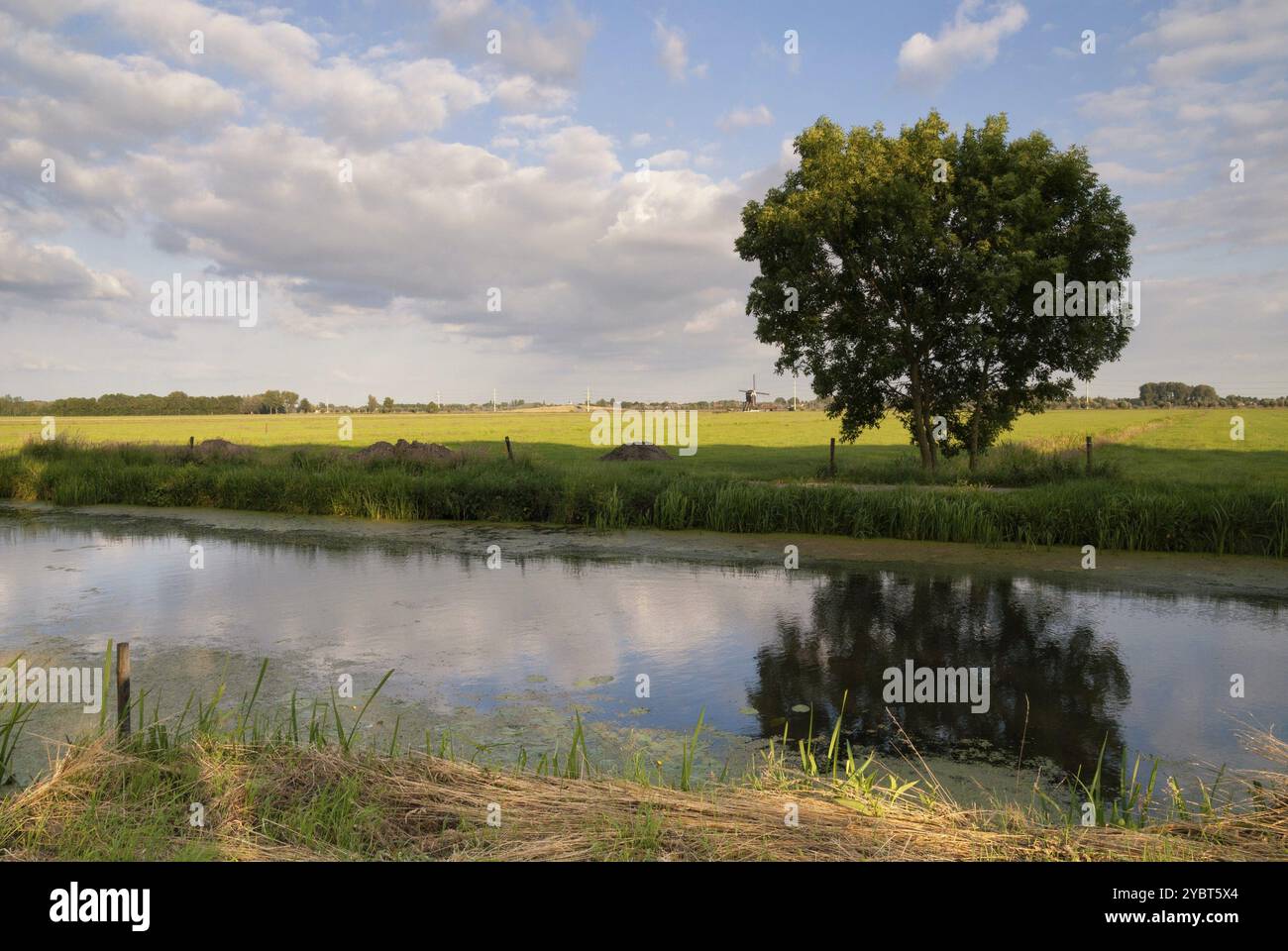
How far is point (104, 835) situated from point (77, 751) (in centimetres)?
106

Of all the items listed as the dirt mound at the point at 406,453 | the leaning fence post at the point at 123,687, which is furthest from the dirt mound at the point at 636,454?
the leaning fence post at the point at 123,687

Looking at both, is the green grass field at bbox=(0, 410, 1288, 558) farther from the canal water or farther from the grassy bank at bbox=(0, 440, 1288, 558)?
the canal water

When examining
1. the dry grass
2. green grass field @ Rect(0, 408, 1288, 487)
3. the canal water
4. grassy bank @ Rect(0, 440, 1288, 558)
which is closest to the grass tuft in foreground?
the dry grass

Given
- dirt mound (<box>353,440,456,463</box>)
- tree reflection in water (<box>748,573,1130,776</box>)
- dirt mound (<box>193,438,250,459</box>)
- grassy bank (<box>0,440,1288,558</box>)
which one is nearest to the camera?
tree reflection in water (<box>748,573,1130,776</box>)

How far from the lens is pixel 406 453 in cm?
2556

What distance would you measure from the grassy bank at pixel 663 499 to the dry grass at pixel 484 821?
11.0 meters

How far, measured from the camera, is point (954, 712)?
286 inches

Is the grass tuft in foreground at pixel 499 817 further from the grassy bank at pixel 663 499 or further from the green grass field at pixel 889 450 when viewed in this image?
the green grass field at pixel 889 450

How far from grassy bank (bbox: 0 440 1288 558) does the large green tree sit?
3899 millimetres

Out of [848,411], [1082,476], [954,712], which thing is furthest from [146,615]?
[1082,476]

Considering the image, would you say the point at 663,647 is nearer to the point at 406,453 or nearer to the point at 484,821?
the point at 484,821

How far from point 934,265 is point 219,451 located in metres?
21.2

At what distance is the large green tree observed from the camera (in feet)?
73.2
